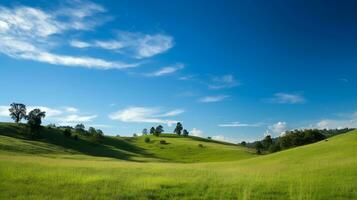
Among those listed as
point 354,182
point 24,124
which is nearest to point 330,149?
point 354,182

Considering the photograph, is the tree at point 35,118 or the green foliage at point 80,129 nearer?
the tree at point 35,118

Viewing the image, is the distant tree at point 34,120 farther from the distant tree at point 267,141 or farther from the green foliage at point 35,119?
the distant tree at point 267,141

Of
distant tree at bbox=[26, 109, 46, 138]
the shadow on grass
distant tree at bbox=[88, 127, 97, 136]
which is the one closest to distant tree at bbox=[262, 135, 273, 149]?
the shadow on grass

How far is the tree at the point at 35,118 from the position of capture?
378 feet

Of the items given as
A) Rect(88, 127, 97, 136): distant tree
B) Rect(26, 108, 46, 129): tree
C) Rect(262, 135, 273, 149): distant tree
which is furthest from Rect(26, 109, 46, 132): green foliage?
Rect(262, 135, 273, 149): distant tree

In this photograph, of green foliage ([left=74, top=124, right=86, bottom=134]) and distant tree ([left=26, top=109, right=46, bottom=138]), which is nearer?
distant tree ([left=26, top=109, right=46, bottom=138])

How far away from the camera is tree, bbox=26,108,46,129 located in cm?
11531

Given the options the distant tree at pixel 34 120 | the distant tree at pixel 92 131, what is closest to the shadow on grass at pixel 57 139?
the distant tree at pixel 34 120

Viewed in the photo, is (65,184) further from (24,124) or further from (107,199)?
(24,124)

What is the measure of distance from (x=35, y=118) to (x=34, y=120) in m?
0.93

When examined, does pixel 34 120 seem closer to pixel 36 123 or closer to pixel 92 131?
pixel 36 123

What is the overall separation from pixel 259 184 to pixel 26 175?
14.6 meters

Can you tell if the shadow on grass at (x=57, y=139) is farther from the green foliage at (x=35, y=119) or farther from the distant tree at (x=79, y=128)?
the distant tree at (x=79, y=128)

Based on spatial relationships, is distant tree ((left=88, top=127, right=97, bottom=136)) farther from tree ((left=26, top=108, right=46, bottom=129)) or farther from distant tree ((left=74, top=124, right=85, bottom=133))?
tree ((left=26, top=108, right=46, bottom=129))
